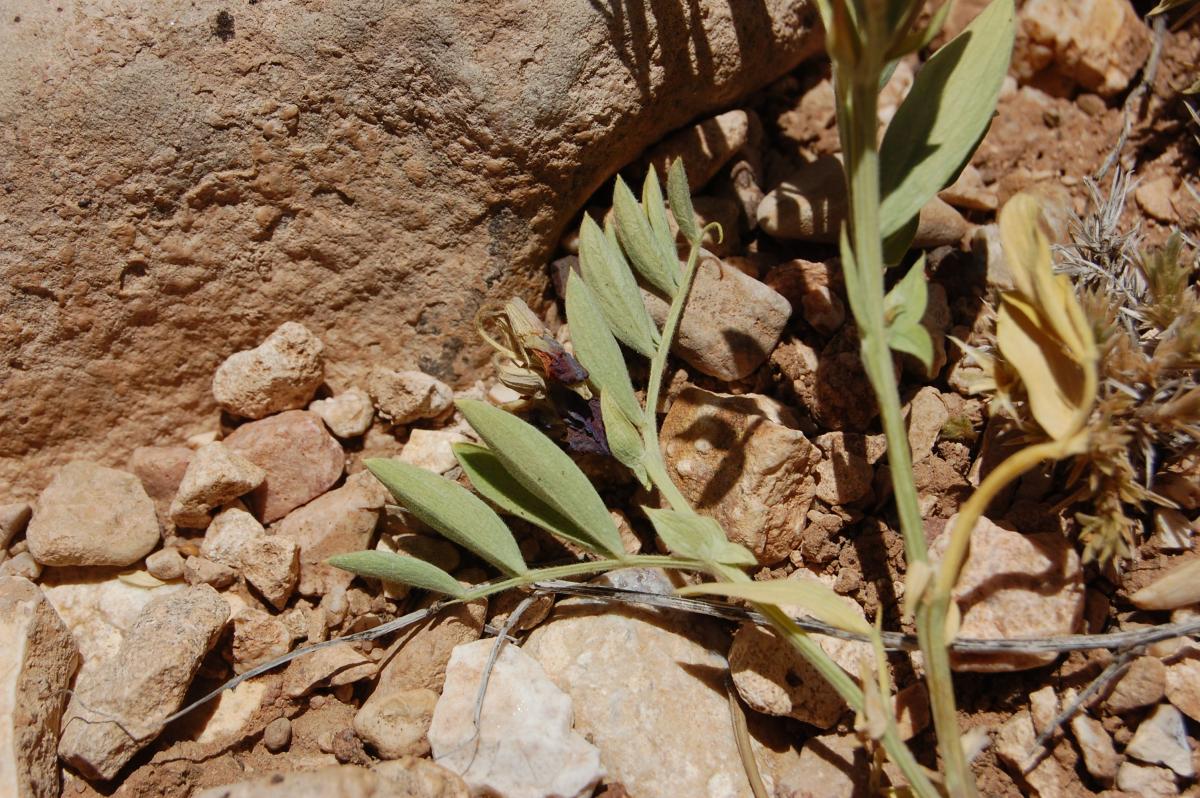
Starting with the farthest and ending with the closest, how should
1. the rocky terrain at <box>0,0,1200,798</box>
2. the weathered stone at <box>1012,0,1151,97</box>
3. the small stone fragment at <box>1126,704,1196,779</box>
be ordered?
the weathered stone at <box>1012,0,1151,97</box>
the rocky terrain at <box>0,0,1200,798</box>
the small stone fragment at <box>1126,704,1196,779</box>

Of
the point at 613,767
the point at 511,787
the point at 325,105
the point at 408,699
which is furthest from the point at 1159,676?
the point at 325,105

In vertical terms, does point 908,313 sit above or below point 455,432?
above

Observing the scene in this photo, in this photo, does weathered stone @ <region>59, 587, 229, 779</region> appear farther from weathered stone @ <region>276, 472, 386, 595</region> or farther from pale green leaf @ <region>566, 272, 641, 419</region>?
pale green leaf @ <region>566, 272, 641, 419</region>

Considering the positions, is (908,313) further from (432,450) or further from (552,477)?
(432,450)

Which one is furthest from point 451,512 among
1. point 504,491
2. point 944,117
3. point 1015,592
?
point 944,117

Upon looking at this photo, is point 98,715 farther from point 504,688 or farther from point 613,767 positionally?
point 613,767

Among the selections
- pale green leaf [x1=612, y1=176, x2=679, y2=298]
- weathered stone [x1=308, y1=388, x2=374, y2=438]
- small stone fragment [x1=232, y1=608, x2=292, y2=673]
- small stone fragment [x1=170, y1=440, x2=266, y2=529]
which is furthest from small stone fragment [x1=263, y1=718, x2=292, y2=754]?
pale green leaf [x1=612, y1=176, x2=679, y2=298]
